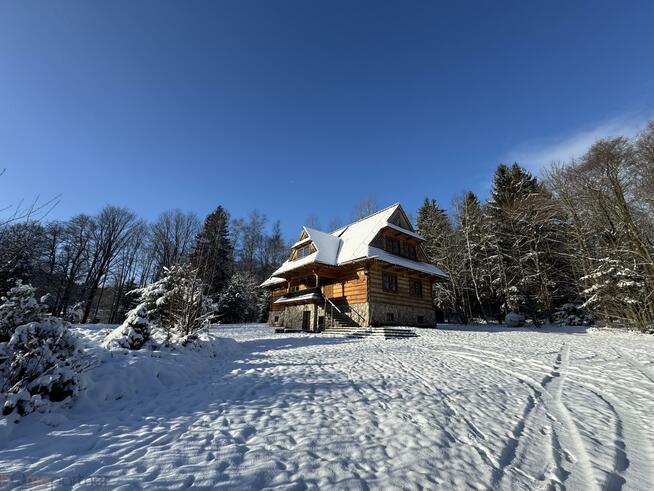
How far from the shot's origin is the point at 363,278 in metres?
20.2

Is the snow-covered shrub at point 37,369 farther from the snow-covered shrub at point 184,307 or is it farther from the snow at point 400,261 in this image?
the snow at point 400,261

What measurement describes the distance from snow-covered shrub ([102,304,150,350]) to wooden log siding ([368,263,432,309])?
1392 centimetres

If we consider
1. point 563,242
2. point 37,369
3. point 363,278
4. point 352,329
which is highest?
point 563,242

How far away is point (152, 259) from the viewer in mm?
37969

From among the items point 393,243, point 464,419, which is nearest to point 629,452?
point 464,419

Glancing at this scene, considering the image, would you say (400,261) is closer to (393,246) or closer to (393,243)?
(393,246)

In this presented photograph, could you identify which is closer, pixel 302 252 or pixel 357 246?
pixel 357 246

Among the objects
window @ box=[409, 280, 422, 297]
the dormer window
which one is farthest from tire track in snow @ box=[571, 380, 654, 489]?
the dormer window

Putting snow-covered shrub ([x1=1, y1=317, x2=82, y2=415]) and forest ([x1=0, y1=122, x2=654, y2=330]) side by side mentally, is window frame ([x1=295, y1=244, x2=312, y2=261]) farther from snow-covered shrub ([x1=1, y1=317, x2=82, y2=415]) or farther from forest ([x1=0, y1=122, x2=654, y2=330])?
snow-covered shrub ([x1=1, y1=317, x2=82, y2=415])

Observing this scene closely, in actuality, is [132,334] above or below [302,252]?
below

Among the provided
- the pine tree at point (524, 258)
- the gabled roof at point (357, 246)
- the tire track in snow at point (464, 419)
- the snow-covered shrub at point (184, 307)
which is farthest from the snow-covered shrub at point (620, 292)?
the snow-covered shrub at point (184, 307)

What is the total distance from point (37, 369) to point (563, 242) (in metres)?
26.1

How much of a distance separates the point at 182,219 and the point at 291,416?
1581 inches

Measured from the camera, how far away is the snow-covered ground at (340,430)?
311 centimetres
